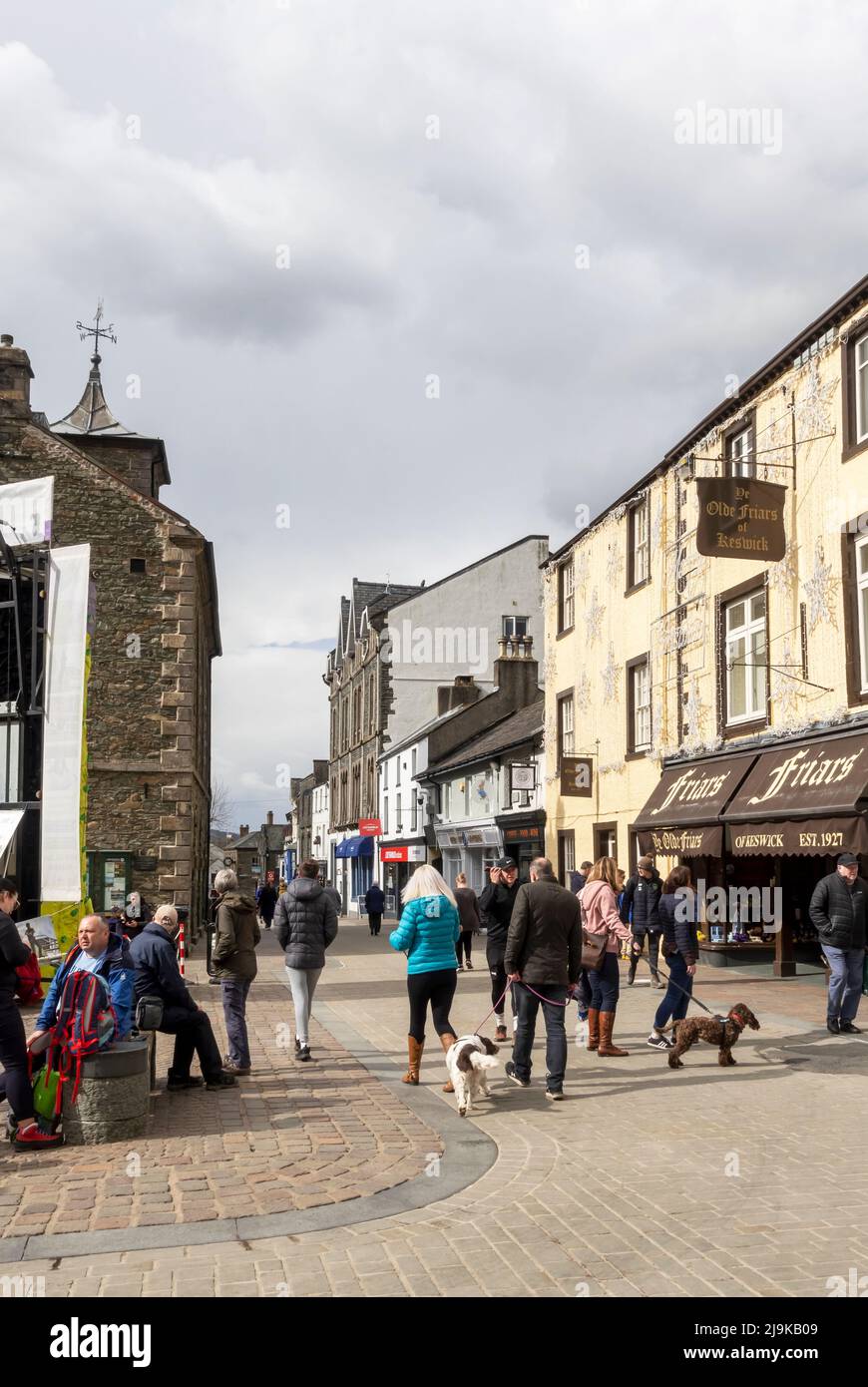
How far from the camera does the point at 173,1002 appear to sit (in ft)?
28.8

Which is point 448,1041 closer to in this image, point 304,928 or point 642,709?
point 304,928

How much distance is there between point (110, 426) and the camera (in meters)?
28.0

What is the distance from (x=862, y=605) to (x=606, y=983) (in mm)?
6949

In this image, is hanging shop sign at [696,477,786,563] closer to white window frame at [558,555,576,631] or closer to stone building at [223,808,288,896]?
white window frame at [558,555,576,631]

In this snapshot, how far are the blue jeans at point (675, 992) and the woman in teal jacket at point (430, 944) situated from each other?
97.0 inches

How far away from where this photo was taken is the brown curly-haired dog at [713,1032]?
965cm

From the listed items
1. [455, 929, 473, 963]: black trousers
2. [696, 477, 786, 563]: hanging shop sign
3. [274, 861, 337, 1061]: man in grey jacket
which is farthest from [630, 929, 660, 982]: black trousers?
[696, 477, 786, 563]: hanging shop sign

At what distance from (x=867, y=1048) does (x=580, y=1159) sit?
188 inches

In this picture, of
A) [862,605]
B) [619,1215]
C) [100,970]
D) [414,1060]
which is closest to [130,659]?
[862,605]

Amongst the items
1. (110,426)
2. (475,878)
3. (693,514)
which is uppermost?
(110,426)

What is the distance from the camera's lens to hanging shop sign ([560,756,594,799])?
929 inches

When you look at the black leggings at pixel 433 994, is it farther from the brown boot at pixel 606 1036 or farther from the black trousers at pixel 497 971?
the black trousers at pixel 497 971
